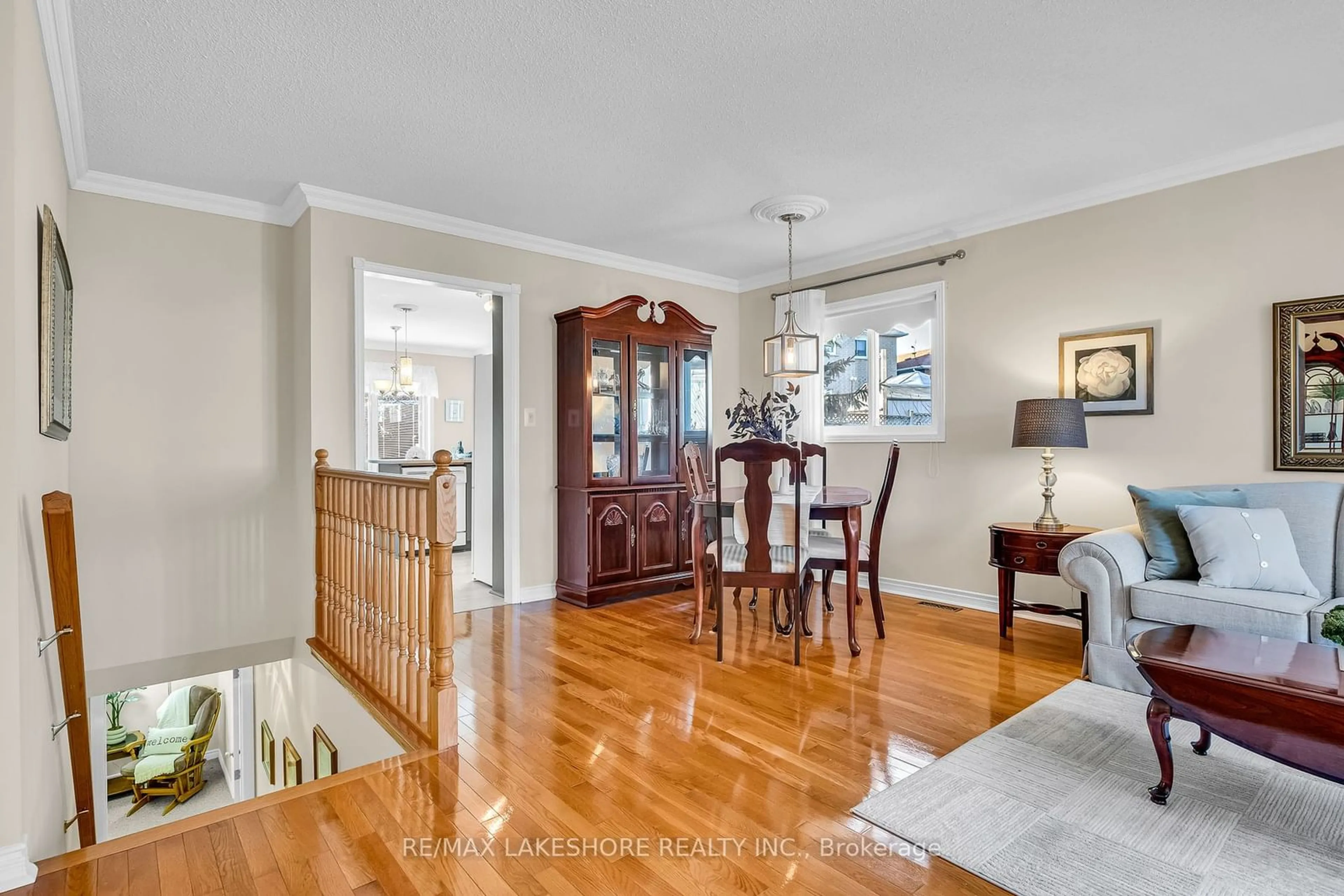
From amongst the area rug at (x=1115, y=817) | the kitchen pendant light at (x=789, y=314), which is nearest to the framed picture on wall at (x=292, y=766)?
the area rug at (x=1115, y=817)

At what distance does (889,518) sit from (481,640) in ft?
9.54

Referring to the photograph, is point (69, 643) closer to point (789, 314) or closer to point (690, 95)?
→ point (690, 95)

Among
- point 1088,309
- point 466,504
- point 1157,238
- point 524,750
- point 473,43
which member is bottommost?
point 524,750

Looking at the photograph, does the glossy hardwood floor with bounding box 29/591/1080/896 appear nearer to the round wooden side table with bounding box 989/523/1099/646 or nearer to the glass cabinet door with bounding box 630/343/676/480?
the round wooden side table with bounding box 989/523/1099/646

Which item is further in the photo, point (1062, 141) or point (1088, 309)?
point (1088, 309)

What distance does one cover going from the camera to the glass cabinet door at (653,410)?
16.0ft

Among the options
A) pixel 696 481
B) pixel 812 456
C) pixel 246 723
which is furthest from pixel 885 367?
pixel 246 723

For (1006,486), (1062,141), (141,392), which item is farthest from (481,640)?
(1062,141)

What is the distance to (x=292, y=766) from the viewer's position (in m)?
4.15

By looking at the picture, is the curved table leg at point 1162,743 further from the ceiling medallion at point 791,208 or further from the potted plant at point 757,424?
the ceiling medallion at point 791,208

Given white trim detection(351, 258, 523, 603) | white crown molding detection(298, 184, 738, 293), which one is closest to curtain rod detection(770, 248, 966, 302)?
white crown molding detection(298, 184, 738, 293)

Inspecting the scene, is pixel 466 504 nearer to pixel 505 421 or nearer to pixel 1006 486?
pixel 505 421

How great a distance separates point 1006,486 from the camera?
4.13m

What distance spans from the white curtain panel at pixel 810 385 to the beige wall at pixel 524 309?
30.0 inches
